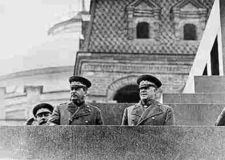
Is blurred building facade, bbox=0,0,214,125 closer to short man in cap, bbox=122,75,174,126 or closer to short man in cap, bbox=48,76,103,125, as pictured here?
short man in cap, bbox=48,76,103,125

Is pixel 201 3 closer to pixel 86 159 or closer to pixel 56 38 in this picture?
pixel 56 38

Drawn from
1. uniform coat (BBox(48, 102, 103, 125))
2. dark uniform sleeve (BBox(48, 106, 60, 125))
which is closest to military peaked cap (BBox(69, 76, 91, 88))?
uniform coat (BBox(48, 102, 103, 125))

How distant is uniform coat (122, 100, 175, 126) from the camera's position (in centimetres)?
844

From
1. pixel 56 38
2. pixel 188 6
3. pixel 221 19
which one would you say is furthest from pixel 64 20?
pixel 221 19

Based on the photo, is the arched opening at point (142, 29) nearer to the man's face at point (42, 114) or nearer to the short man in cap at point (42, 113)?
the short man in cap at point (42, 113)

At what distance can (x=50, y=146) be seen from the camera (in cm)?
755

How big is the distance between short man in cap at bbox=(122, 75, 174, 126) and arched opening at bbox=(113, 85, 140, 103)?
21113mm

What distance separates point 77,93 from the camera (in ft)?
28.7

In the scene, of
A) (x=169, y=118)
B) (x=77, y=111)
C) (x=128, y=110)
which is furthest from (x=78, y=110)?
(x=169, y=118)

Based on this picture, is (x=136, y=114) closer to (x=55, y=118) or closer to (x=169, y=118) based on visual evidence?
(x=169, y=118)

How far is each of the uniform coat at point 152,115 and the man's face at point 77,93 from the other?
2.05 feet

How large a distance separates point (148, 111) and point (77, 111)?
852 millimetres

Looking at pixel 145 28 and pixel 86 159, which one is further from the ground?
pixel 145 28

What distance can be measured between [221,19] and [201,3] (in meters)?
20.1
